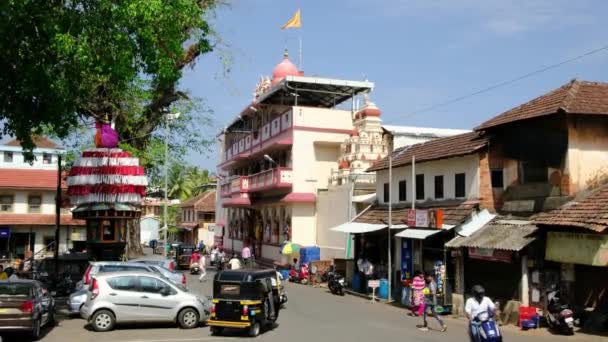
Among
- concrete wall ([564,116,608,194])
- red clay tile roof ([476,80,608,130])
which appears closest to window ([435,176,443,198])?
red clay tile roof ([476,80,608,130])

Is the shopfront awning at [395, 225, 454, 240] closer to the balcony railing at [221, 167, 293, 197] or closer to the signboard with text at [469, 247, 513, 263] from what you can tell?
the signboard with text at [469, 247, 513, 263]

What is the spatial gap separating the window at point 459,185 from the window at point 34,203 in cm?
Result: 3385

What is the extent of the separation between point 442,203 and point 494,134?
400 cm

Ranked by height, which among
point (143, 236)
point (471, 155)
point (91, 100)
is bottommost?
point (143, 236)

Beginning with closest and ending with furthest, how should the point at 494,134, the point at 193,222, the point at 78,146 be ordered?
the point at 494,134 < the point at 78,146 < the point at 193,222

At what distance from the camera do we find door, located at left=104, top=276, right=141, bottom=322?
17.3 meters

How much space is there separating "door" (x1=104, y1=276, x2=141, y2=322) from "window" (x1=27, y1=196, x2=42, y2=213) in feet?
107

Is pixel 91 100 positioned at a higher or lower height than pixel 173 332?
higher

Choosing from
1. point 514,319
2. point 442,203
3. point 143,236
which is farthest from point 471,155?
point 143,236

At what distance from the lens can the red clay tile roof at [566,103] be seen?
19281 millimetres

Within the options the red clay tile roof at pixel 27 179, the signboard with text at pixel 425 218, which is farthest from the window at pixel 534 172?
the red clay tile roof at pixel 27 179

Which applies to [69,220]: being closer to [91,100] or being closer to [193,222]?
[91,100]

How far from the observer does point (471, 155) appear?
2364 cm

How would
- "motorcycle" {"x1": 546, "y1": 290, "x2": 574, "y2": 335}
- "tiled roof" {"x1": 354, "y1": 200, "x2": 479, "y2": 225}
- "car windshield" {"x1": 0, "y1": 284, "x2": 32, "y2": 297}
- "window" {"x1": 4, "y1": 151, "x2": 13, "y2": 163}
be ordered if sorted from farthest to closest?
"window" {"x1": 4, "y1": 151, "x2": 13, "y2": 163}
"tiled roof" {"x1": 354, "y1": 200, "x2": 479, "y2": 225}
"motorcycle" {"x1": 546, "y1": 290, "x2": 574, "y2": 335}
"car windshield" {"x1": 0, "y1": 284, "x2": 32, "y2": 297}
